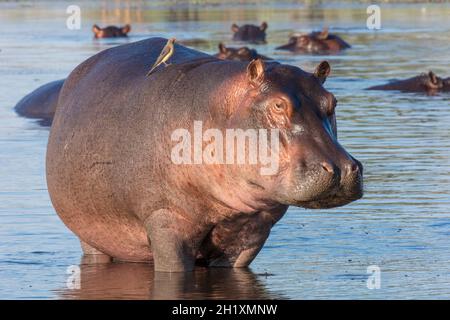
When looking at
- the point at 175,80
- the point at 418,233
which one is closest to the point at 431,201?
the point at 418,233

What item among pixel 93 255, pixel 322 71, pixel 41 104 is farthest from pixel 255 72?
pixel 41 104

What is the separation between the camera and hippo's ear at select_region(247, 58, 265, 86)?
23.2ft

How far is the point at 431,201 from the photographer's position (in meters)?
10.2

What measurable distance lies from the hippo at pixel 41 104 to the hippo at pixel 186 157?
788cm

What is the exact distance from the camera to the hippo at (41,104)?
1647 centimetres

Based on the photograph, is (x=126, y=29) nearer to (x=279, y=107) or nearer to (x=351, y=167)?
(x=279, y=107)

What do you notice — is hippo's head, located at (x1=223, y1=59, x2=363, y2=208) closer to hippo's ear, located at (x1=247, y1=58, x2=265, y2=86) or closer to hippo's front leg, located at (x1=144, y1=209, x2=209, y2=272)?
hippo's ear, located at (x1=247, y1=58, x2=265, y2=86)

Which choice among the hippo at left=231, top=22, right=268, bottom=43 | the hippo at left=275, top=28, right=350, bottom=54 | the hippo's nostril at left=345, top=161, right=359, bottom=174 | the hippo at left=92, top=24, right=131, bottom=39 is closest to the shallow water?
the hippo's nostril at left=345, top=161, right=359, bottom=174

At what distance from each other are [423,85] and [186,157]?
1214 cm

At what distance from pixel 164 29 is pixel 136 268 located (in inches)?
1159

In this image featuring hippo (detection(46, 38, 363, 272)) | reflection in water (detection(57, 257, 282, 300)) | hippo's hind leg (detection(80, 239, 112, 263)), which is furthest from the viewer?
hippo's hind leg (detection(80, 239, 112, 263))

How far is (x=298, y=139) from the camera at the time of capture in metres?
6.80

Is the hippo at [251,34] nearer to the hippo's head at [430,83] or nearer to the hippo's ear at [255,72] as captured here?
the hippo's head at [430,83]
